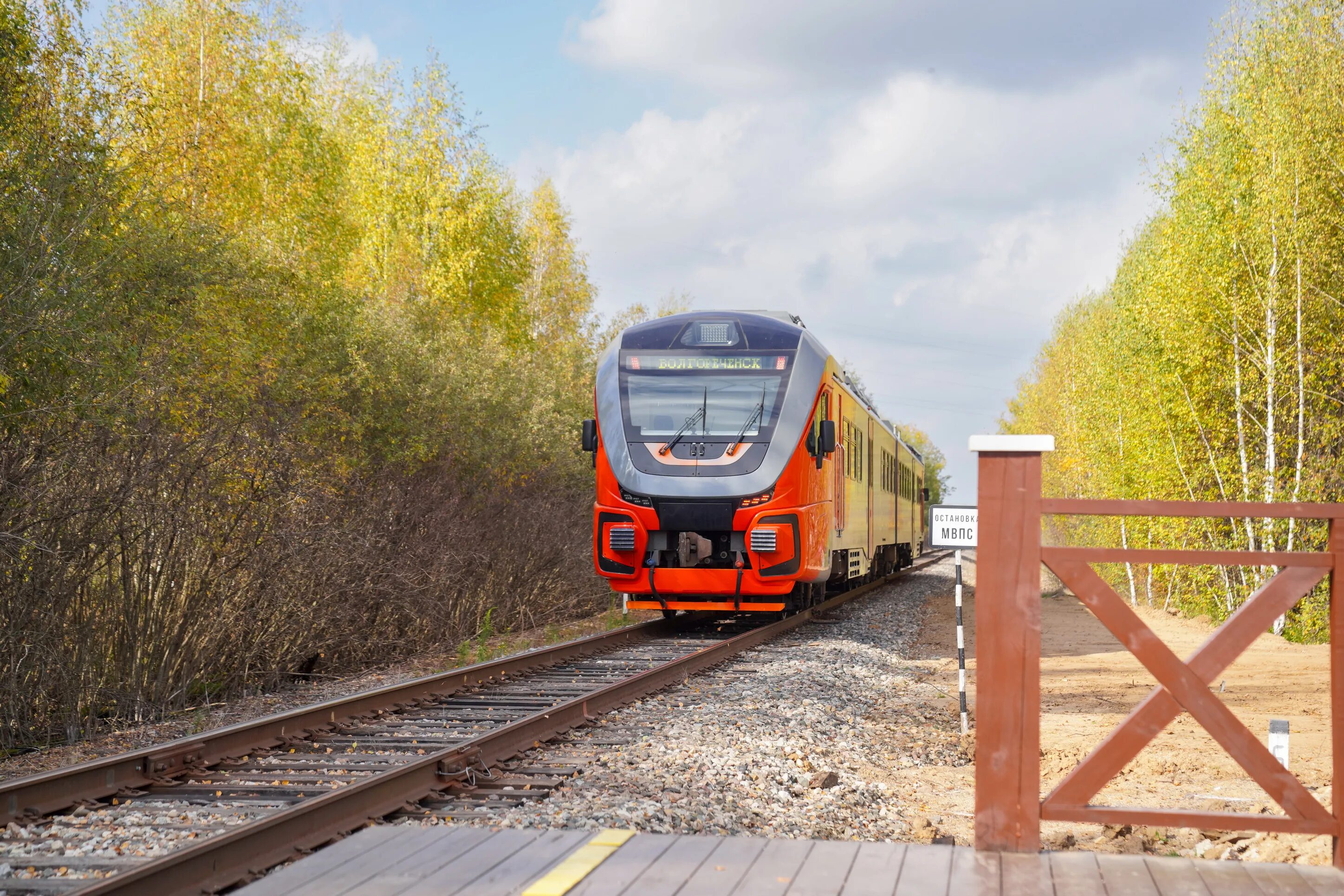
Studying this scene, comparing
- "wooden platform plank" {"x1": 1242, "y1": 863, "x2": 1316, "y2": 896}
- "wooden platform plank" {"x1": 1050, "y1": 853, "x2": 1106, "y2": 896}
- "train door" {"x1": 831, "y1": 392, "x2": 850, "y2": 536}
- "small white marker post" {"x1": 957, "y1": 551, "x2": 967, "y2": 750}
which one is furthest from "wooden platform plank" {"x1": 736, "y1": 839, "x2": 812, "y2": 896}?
"train door" {"x1": 831, "y1": 392, "x2": 850, "y2": 536}

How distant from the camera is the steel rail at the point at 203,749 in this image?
5410mm

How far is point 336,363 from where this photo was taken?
18953mm

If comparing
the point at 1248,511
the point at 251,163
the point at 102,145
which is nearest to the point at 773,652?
the point at 102,145

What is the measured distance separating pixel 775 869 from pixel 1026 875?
29.8 inches

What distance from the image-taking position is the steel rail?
5410 millimetres

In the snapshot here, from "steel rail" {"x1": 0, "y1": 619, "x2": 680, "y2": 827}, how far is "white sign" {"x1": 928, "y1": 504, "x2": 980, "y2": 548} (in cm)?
395

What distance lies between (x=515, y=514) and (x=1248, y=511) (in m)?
16.1

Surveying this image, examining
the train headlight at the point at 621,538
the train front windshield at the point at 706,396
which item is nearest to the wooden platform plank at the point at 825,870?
the train headlight at the point at 621,538

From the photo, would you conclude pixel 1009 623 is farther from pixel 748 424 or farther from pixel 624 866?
pixel 748 424

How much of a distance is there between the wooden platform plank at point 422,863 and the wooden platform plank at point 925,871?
4.72ft

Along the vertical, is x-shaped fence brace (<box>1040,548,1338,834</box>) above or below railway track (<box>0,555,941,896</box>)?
above

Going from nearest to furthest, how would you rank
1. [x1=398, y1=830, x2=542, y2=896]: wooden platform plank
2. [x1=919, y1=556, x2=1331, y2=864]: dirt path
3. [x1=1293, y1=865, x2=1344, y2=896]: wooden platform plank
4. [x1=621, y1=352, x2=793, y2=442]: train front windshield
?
[x1=1293, y1=865, x2=1344, y2=896]: wooden platform plank < [x1=398, y1=830, x2=542, y2=896]: wooden platform plank < [x1=919, y1=556, x2=1331, y2=864]: dirt path < [x1=621, y1=352, x2=793, y2=442]: train front windshield

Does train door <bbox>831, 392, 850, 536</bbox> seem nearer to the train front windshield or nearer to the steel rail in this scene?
the train front windshield

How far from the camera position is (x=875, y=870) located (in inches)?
146
